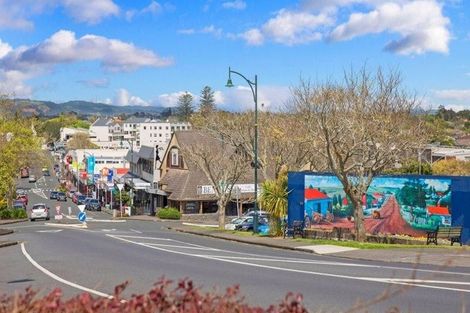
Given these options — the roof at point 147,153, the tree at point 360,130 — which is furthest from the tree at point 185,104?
the tree at point 360,130

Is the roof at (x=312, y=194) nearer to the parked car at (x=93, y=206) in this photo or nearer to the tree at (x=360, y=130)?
the tree at (x=360, y=130)

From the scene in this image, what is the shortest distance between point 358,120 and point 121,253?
47.4ft

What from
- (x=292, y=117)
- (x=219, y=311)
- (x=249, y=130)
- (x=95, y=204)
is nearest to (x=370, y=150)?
(x=292, y=117)

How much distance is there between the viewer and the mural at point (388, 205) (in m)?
27.3

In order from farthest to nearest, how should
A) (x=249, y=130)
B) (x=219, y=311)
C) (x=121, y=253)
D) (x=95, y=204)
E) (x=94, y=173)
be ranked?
(x=94, y=173)
(x=95, y=204)
(x=249, y=130)
(x=121, y=253)
(x=219, y=311)

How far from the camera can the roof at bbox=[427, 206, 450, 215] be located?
2702 centimetres

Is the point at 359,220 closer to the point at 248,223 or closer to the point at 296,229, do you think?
the point at 296,229

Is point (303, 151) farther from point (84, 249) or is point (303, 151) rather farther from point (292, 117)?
point (84, 249)

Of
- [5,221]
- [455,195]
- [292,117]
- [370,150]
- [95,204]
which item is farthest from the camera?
[95,204]

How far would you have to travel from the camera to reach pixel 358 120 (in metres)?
32.2

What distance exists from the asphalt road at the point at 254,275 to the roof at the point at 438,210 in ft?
23.6

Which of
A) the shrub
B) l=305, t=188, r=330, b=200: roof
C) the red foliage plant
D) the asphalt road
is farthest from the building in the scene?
the red foliage plant

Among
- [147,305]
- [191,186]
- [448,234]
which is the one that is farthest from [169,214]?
[147,305]

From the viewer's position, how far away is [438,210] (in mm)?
27266
